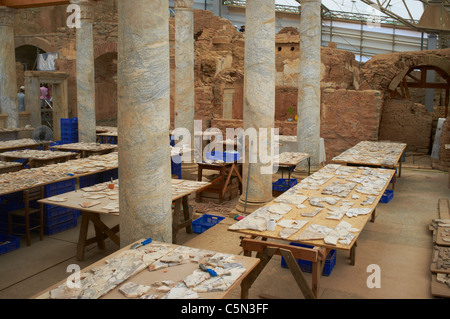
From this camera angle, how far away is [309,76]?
32.0 feet

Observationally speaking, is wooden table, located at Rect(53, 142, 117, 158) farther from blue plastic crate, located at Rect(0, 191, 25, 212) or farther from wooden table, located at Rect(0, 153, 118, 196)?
blue plastic crate, located at Rect(0, 191, 25, 212)

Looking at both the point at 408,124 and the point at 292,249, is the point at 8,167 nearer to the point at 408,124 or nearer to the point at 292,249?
the point at 292,249

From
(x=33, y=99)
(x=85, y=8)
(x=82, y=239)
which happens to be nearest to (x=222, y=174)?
(x=82, y=239)

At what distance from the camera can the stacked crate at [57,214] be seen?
7.23 m

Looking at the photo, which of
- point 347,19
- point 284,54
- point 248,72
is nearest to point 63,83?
point 284,54

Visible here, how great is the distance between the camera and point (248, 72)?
7.14 meters

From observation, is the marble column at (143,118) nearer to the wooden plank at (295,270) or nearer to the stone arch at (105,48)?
the wooden plank at (295,270)

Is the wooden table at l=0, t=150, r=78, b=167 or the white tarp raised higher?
the white tarp

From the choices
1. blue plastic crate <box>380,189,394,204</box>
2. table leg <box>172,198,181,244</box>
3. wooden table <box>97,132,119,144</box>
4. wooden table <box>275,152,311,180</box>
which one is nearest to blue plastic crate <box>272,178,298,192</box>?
wooden table <box>275,152,311,180</box>

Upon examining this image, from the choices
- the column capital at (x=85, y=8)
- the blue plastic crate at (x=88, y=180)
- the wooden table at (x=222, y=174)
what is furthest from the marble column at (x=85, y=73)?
the wooden table at (x=222, y=174)

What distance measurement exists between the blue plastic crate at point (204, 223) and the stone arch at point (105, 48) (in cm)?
1367

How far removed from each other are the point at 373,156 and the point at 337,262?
14.8 feet

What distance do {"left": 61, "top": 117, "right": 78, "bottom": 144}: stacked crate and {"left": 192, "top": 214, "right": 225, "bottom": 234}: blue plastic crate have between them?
6.88m

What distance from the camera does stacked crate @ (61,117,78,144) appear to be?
1257 centimetres
